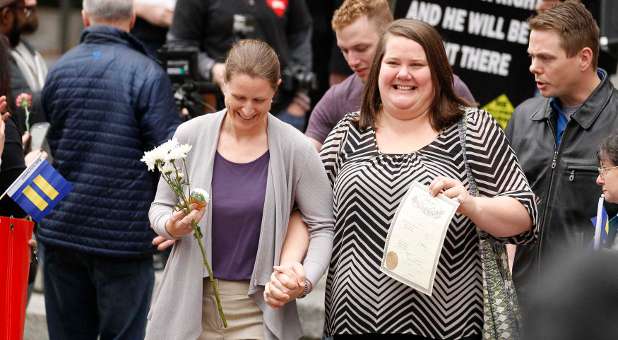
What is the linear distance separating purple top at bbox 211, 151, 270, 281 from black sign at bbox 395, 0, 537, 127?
2.82 metres

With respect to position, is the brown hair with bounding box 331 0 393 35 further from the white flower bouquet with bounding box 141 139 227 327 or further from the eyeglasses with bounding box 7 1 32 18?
the eyeglasses with bounding box 7 1 32 18

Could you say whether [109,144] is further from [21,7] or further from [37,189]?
[21,7]

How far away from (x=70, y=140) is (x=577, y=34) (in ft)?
8.27

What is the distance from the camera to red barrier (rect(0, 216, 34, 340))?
4.48m

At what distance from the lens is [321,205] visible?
4.44 m

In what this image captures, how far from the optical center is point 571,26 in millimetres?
5109

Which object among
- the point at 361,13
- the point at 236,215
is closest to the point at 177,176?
the point at 236,215

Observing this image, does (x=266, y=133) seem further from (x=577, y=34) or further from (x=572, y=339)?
(x=572, y=339)

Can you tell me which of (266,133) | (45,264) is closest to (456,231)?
(266,133)

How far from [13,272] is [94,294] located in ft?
4.90

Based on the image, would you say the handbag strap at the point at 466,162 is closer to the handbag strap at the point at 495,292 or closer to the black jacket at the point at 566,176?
the handbag strap at the point at 495,292

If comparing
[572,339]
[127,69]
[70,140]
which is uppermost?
[572,339]

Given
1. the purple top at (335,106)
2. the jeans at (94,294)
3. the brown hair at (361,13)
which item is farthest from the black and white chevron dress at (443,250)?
the jeans at (94,294)

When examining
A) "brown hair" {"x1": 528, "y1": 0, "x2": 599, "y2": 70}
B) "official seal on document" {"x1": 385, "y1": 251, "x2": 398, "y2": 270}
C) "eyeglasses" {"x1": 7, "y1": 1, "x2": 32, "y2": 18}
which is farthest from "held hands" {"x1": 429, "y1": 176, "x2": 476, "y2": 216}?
"eyeglasses" {"x1": 7, "y1": 1, "x2": 32, "y2": 18}
